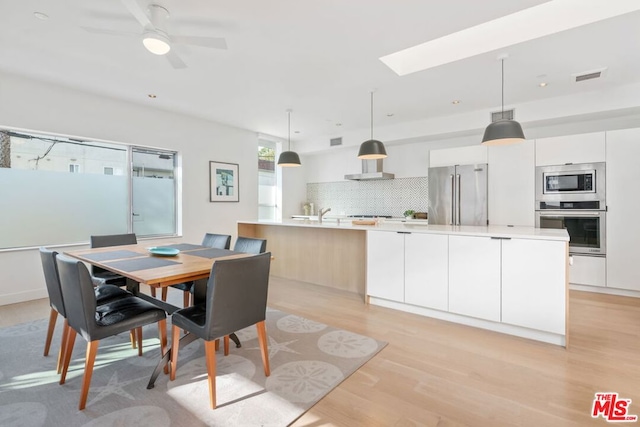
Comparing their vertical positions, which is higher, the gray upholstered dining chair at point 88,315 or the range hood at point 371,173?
the range hood at point 371,173

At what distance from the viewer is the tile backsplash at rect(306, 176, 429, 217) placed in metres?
6.05

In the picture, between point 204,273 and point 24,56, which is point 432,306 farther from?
point 24,56

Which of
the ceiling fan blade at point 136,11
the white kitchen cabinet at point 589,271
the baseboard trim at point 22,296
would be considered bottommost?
the baseboard trim at point 22,296

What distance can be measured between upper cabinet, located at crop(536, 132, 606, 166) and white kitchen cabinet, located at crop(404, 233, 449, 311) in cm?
245

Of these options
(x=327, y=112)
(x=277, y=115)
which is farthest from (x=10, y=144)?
(x=327, y=112)

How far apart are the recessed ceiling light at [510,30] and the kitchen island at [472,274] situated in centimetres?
177

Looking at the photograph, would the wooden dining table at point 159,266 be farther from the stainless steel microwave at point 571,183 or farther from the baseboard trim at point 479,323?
the stainless steel microwave at point 571,183

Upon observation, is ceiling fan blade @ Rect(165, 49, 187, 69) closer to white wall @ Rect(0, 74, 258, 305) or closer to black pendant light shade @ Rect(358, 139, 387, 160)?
black pendant light shade @ Rect(358, 139, 387, 160)

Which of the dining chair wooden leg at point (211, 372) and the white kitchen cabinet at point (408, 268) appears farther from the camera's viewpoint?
the white kitchen cabinet at point (408, 268)

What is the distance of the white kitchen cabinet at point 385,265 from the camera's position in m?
3.32

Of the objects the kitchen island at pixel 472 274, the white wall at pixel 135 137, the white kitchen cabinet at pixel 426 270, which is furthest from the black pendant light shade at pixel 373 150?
the white wall at pixel 135 137

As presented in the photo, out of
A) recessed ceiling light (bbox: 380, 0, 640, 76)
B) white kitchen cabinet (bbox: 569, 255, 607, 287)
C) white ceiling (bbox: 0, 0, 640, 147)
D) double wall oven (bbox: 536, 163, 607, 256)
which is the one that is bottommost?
white kitchen cabinet (bbox: 569, 255, 607, 287)

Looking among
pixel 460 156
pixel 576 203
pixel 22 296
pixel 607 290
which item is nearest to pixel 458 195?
pixel 460 156

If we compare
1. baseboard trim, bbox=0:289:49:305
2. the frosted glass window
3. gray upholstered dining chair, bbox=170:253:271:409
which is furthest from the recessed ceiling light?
baseboard trim, bbox=0:289:49:305
